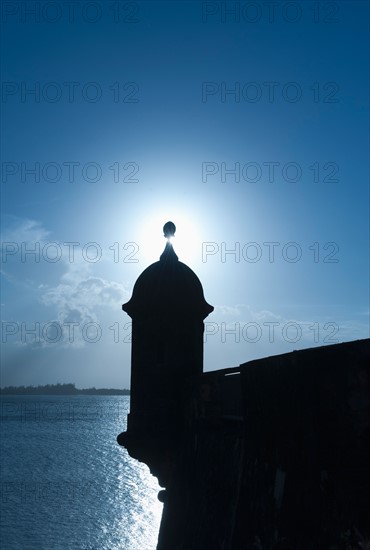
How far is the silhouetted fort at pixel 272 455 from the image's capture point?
134 inches

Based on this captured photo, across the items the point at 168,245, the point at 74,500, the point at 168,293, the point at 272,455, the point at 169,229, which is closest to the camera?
the point at 272,455

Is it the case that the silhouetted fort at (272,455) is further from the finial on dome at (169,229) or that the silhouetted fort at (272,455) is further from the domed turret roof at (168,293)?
the finial on dome at (169,229)

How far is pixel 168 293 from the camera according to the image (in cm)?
1316

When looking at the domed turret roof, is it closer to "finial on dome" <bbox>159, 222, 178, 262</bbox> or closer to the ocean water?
"finial on dome" <bbox>159, 222, 178, 262</bbox>

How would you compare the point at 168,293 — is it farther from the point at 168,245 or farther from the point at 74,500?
the point at 74,500

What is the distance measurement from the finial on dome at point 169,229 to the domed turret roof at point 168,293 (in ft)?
3.24

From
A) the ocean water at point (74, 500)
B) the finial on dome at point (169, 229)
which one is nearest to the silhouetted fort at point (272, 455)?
the finial on dome at point (169, 229)

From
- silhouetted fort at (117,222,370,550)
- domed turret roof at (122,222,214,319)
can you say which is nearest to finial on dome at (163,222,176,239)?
domed turret roof at (122,222,214,319)

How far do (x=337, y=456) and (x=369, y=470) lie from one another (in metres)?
0.32

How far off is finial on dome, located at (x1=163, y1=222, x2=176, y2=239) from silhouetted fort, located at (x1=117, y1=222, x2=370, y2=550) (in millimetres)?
4030

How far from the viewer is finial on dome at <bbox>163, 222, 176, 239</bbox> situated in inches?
571

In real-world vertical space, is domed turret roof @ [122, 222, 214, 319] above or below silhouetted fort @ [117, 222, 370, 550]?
above

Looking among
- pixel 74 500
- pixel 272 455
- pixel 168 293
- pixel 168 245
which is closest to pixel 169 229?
pixel 168 245

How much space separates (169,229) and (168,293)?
204 cm
